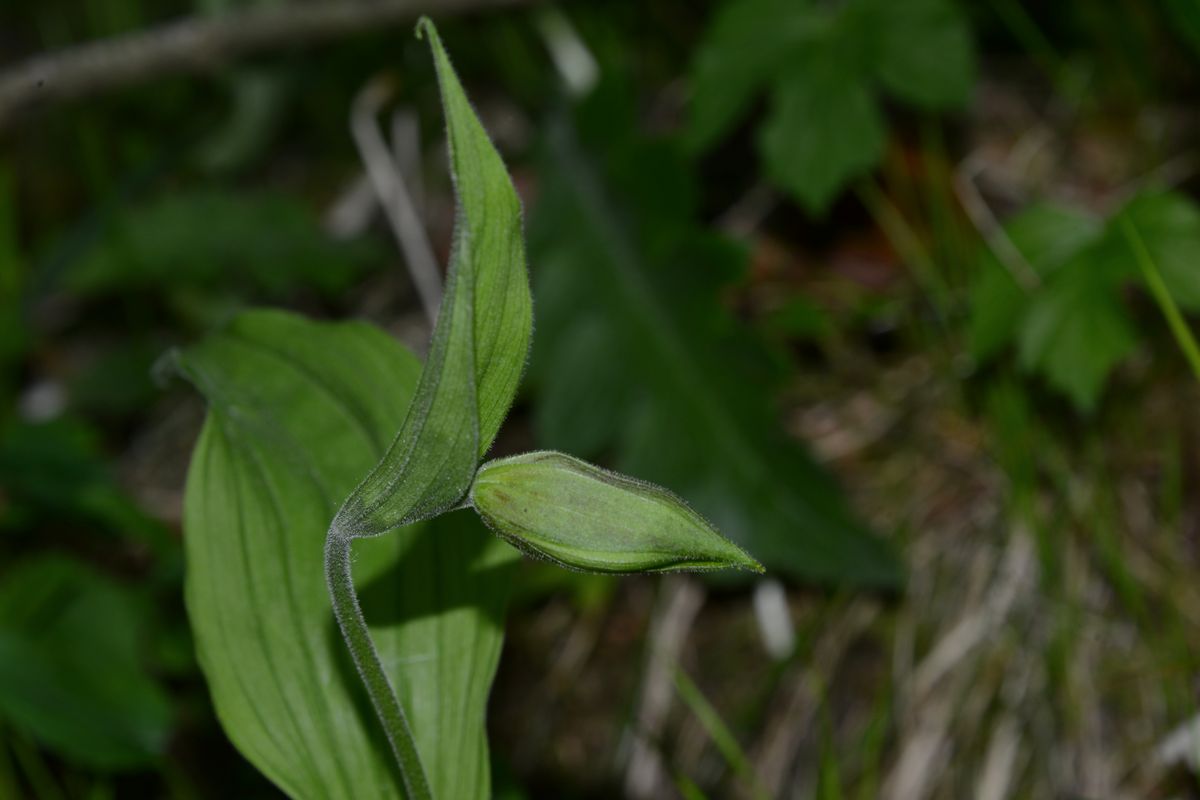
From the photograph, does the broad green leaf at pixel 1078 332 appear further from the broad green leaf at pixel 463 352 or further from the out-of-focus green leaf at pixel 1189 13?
the broad green leaf at pixel 463 352

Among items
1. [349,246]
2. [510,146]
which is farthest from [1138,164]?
[349,246]

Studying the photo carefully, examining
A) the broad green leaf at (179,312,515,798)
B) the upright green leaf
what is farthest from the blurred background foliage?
the broad green leaf at (179,312,515,798)

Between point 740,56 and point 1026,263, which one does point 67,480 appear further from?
point 1026,263

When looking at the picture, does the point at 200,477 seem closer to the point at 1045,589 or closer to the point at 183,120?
the point at 1045,589

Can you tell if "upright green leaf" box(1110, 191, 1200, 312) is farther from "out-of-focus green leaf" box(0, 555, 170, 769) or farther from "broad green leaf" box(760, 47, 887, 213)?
"out-of-focus green leaf" box(0, 555, 170, 769)

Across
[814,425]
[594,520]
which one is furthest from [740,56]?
[594,520]
